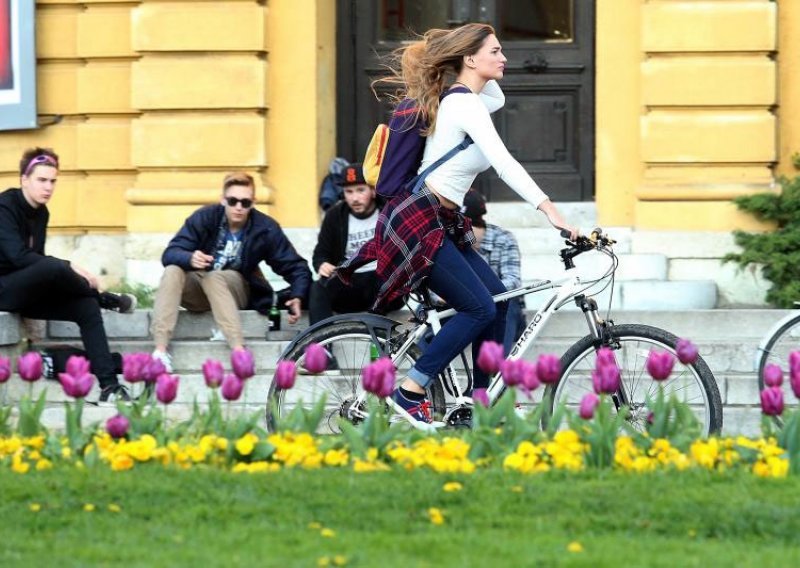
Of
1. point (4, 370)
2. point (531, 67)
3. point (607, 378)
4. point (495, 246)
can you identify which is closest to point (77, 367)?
point (4, 370)

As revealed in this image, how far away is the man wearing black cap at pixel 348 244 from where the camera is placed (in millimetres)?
10039

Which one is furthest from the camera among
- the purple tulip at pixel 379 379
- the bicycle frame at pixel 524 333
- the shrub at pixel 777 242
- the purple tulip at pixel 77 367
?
the shrub at pixel 777 242

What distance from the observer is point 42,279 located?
9.88 meters

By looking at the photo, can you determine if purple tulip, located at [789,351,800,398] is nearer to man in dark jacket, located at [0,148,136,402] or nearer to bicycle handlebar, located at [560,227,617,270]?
bicycle handlebar, located at [560,227,617,270]

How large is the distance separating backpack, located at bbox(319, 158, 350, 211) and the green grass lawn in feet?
20.0

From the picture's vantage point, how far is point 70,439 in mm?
6883

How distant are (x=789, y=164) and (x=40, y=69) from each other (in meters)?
5.27

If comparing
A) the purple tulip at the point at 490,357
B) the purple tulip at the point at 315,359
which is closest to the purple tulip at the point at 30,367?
the purple tulip at the point at 315,359

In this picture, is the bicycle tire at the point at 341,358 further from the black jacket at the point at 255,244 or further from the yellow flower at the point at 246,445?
the black jacket at the point at 255,244

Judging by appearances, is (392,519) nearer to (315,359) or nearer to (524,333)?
(315,359)

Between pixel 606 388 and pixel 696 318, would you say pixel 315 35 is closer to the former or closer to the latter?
pixel 696 318

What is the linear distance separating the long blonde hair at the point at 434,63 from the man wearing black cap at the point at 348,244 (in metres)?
2.23

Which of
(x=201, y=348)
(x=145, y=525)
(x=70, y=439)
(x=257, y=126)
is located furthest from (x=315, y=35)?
→ (x=145, y=525)

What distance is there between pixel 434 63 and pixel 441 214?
654mm
